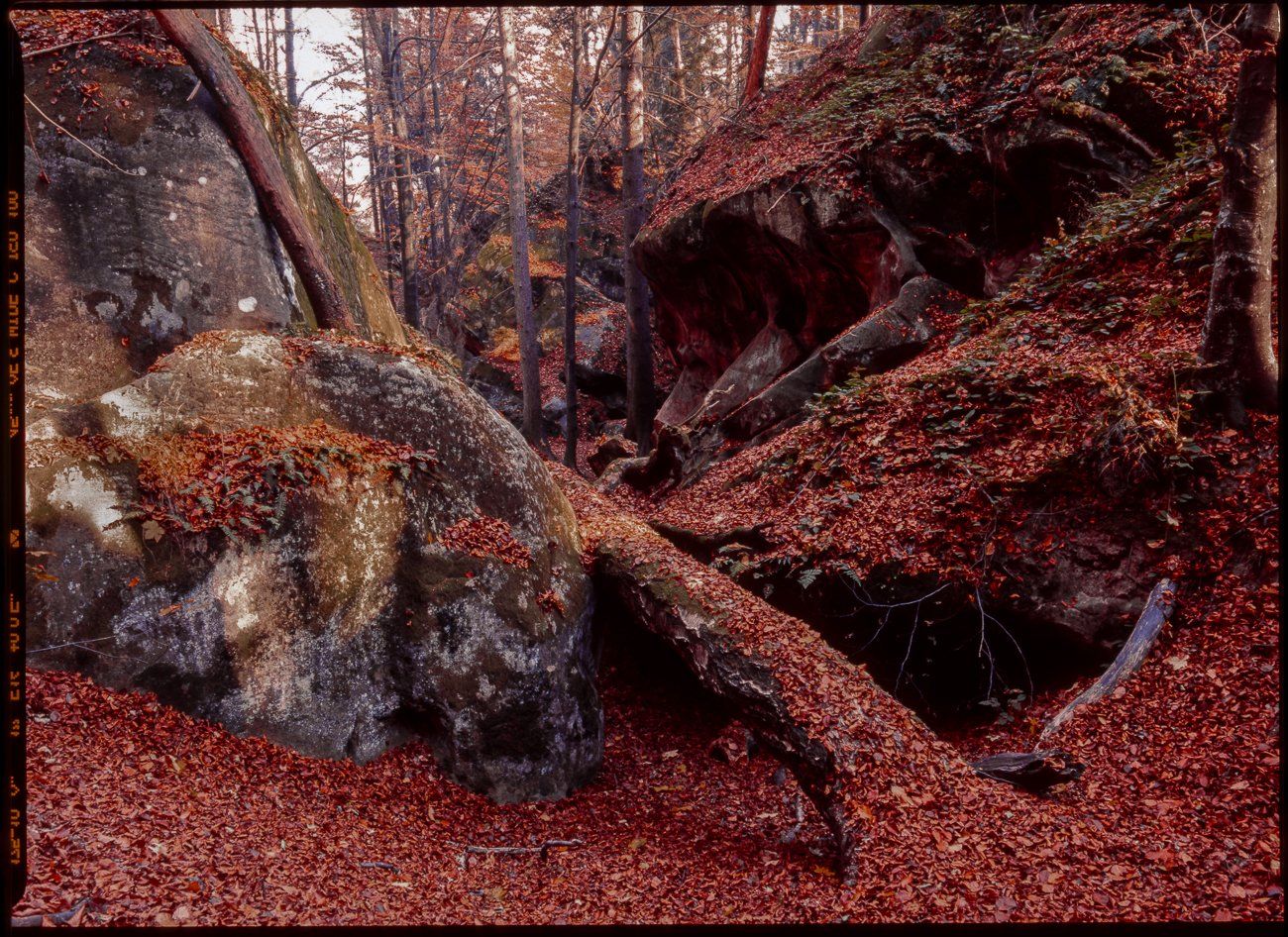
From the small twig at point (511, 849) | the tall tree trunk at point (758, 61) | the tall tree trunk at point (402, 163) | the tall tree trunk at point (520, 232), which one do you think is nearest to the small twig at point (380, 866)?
the small twig at point (511, 849)

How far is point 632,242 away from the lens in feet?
51.6

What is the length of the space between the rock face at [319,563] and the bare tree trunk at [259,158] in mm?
1693

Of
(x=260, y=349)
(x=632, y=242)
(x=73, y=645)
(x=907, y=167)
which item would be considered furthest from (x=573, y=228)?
A: (x=73, y=645)

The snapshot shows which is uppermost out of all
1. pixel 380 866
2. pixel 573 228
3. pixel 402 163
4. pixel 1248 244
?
pixel 402 163

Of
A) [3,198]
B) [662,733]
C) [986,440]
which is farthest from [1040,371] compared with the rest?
[3,198]

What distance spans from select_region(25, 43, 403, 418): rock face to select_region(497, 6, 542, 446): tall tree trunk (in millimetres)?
8326

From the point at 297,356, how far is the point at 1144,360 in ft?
26.7

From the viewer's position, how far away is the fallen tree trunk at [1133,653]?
530 centimetres

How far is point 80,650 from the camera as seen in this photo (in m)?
4.77

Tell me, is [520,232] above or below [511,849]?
above

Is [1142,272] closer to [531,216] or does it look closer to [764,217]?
[764,217]

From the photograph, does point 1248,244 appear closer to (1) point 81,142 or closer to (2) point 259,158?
(2) point 259,158

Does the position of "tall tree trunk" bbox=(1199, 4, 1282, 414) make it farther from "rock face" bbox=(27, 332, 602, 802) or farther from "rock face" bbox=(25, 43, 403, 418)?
"rock face" bbox=(25, 43, 403, 418)

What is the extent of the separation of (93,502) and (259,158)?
4.36m
